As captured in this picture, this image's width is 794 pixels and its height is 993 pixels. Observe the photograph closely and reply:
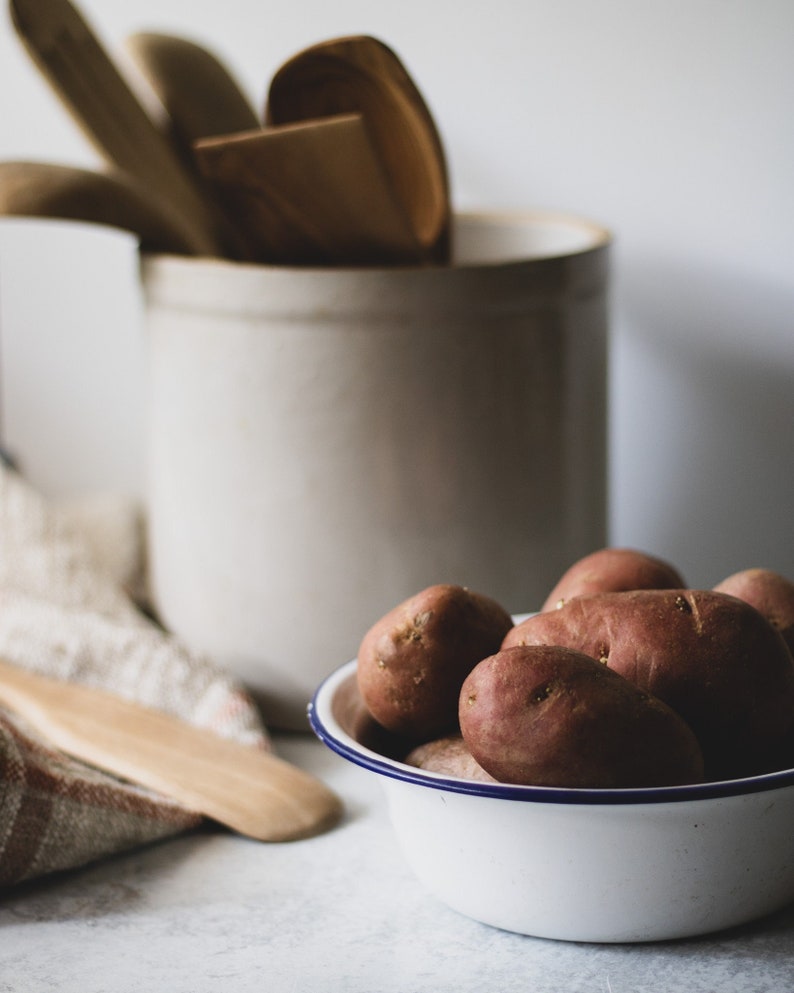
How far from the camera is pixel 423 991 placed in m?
0.42

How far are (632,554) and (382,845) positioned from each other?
17 cm

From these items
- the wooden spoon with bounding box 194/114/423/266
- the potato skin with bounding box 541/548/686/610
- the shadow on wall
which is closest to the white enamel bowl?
the potato skin with bounding box 541/548/686/610

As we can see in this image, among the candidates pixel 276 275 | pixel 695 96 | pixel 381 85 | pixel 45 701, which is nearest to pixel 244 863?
pixel 45 701

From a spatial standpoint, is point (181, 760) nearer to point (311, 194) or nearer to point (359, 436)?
point (359, 436)

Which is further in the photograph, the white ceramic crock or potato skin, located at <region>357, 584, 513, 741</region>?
the white ceramic crock

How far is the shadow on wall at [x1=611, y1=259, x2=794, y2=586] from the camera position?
0.80 meters

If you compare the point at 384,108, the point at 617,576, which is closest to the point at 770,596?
the point at 617,576

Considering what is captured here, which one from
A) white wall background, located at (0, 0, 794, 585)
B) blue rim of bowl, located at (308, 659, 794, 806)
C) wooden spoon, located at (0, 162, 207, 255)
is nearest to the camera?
blue rim of bowl, located at (308, 659, 794, 806)

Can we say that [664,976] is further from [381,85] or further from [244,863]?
[381,85]

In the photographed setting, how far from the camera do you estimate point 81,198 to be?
622mm

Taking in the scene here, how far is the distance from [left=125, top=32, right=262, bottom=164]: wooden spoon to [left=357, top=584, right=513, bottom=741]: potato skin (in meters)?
0.36

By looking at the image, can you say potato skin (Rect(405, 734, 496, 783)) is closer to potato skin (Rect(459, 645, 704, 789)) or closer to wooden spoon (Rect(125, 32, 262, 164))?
potato skin (Rect(459, 645, 704, 789))

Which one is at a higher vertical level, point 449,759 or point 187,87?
point 187,87

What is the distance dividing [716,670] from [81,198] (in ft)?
1.30
